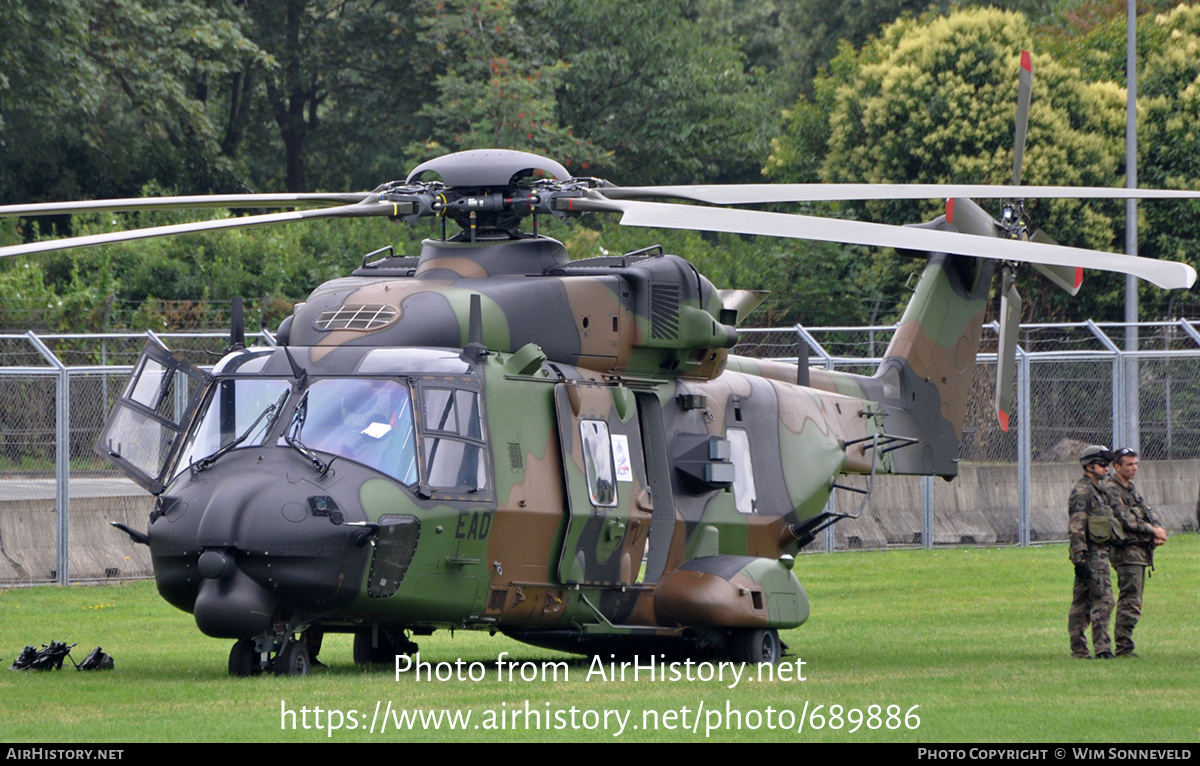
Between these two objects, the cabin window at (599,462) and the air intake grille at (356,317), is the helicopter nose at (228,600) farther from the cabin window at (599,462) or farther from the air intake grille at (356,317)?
the cabin window at (599,462)

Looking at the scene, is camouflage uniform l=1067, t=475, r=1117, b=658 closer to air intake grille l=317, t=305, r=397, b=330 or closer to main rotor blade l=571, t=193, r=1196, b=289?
main rotor blade l=571, t=193, r=1196, b=289

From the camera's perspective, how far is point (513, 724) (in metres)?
10.4

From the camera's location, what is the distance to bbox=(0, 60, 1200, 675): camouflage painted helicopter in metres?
11.8

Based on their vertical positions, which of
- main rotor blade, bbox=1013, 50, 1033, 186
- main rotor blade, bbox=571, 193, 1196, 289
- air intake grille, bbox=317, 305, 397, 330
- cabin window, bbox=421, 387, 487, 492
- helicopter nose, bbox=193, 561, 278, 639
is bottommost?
helicopter nose, bbox=193, 561, 278, 639

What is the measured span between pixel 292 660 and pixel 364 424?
1.83 meters

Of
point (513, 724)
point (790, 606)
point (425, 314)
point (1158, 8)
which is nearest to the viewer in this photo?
point (513, 724)

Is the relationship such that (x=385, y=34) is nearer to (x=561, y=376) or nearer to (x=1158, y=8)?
(x=1158, y=8)

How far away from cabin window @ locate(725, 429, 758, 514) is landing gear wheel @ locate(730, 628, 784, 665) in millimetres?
1119

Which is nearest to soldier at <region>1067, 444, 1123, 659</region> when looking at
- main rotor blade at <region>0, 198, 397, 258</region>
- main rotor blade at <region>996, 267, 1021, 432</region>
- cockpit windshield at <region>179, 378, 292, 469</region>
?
main rotor blade at <region>996, 267, 1021, 432</region>

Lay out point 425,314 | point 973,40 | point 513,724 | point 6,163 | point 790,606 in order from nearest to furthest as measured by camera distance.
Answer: point 513,724 < point 425,314 < point 790,606 < point 973,40 < point 6,163

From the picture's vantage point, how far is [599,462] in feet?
44.6

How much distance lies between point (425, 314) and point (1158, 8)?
1418 inches

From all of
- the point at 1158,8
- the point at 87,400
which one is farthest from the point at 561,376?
the point at 1158,8

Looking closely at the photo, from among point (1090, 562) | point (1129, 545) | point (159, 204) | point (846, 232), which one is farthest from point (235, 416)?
point (1129, 545)
